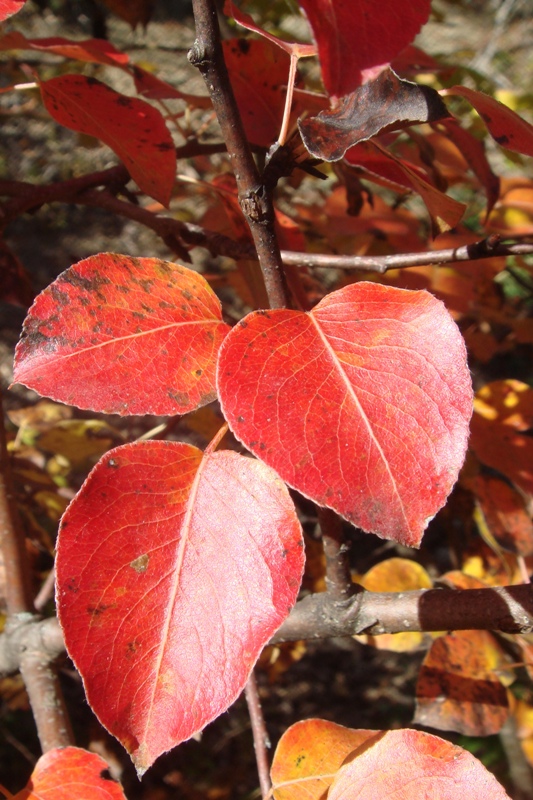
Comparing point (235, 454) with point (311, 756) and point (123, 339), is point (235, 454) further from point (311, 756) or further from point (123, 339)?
point (311, 756)

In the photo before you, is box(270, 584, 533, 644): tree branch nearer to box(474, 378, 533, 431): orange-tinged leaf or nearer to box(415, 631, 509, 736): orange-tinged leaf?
box(415, 631, 509, 736): orange-tinged leaf

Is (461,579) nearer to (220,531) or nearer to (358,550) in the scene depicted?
(220,531)

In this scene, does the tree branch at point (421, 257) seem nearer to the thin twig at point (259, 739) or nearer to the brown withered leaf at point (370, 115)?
the brown withered leaf at point (370, 115)

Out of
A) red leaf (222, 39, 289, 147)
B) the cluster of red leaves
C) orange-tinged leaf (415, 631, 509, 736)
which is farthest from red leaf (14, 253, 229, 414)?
orange-tinged leaf (415, 631, 509, 736)

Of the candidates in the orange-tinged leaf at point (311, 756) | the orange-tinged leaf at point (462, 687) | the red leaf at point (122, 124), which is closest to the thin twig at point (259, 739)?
the orange-tinged leaf at point (311, 756)

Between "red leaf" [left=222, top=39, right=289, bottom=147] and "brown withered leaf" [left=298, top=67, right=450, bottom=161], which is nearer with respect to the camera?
"brown withered leaf" [left=298, top=67, right=450, bottom=161]

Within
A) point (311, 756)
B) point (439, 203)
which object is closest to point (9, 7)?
point (439, 203)
